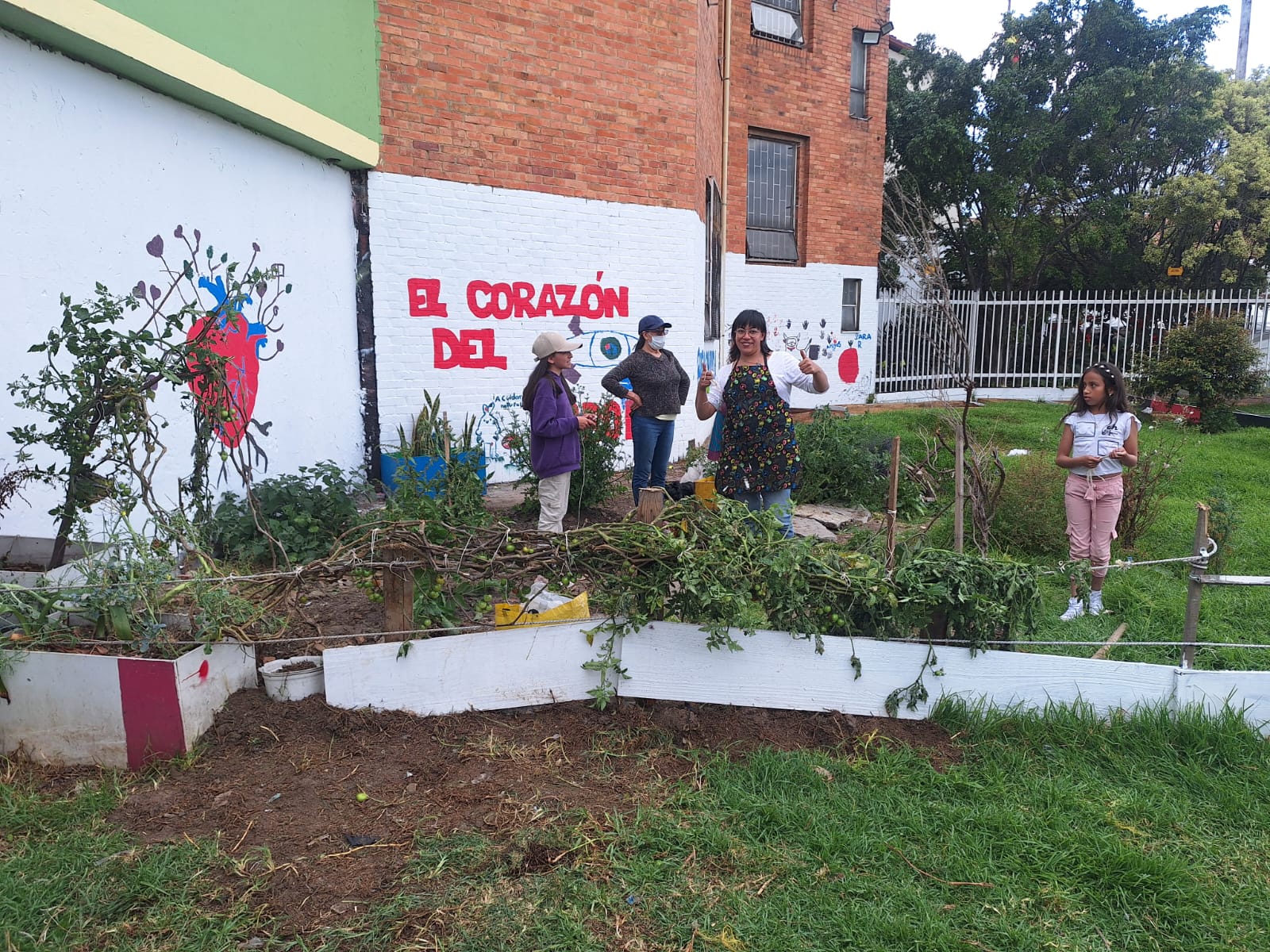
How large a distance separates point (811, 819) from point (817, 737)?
A: 0.60 meters

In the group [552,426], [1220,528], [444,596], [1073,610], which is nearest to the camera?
[444,596]

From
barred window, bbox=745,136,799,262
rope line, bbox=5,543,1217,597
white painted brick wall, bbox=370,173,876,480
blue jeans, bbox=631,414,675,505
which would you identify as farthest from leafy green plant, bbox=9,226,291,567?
barred window, bbox=745,136,799,262

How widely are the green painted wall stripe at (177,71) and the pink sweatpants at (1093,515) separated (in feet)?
18.9

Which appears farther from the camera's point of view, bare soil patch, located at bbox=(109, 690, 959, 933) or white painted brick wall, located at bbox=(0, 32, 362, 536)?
white painted brick wall, located at bbox=(0, 32, 362, 536)

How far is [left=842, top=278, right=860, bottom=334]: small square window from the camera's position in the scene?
53.6 feet

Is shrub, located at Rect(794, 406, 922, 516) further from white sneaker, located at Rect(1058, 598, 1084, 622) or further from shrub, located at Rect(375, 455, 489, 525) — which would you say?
shrub, located at Rect(375, 455, 489, 525)

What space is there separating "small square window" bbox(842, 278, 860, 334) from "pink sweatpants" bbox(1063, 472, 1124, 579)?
11.6 m

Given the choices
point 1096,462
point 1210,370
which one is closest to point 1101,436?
point 1096,462

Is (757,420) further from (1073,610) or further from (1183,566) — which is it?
(1183,566)

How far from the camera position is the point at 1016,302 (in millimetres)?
16500

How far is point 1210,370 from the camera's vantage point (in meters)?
12.0

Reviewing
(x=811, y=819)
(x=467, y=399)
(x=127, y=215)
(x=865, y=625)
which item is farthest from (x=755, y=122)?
(x=811, y=819)

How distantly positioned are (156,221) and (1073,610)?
5945 mm

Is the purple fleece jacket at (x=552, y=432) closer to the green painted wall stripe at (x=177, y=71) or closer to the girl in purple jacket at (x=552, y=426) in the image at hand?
the girl in purple jacket at (x=552, y=426)
